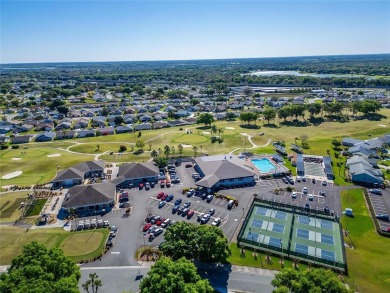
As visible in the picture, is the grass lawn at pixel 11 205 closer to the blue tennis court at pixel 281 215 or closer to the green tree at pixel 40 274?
the green tree at pixel 40 274

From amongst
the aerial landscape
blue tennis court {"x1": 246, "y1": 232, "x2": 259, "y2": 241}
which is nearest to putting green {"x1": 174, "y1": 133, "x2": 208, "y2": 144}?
the aerial landscape

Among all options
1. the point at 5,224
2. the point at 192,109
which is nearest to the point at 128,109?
the point at 192,109

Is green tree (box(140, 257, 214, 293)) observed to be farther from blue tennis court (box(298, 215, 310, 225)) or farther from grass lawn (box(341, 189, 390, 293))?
blue tennis court (box(298, 215, 310, 225))

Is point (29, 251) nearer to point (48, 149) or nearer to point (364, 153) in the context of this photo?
point (48, 149)

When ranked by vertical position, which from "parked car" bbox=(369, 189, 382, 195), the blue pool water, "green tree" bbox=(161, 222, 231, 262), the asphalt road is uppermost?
"green tree" bbox=(161, 222, 231, 262)

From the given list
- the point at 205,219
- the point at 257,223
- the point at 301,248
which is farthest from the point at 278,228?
the point at 205,219

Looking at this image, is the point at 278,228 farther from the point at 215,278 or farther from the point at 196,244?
the point at 196,244
